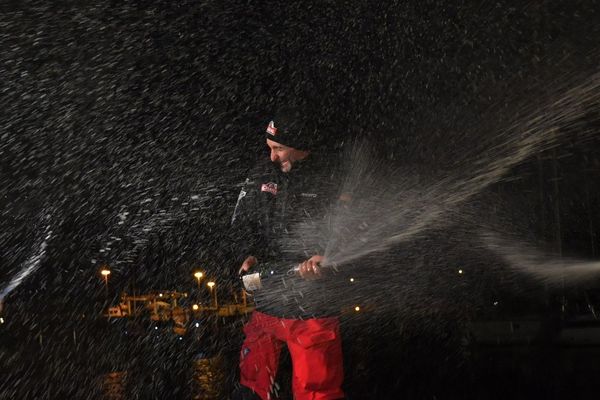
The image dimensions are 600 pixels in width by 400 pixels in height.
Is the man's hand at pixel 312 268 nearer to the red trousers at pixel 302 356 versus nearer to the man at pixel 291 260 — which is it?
the man at pixel 291 260

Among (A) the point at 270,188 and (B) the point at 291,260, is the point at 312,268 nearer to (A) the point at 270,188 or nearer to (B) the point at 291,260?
(B) the point at 291,260

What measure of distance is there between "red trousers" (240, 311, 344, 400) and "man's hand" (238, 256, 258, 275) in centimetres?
29

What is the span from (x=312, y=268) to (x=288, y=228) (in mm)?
514

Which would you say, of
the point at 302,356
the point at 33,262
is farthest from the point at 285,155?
the point at 33,262

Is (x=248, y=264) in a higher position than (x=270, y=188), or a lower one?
lower

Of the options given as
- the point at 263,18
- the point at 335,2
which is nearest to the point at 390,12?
the point at 335,2

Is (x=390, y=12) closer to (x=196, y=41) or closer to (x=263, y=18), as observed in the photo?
(x=263, y=18)

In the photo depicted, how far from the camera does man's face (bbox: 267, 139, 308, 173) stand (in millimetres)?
3787

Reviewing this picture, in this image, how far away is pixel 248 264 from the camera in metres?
3.77

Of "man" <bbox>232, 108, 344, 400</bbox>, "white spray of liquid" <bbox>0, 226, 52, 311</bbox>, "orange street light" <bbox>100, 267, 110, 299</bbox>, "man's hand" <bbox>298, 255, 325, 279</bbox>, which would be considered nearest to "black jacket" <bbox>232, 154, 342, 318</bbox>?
"man" <bbox>232, 108, 344, 400</bbox>

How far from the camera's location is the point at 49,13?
20.7 ft

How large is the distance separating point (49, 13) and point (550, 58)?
569 cm

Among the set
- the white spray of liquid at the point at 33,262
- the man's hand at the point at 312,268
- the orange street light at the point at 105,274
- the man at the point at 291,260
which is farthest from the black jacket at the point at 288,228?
the orange street light at the point at 105,274

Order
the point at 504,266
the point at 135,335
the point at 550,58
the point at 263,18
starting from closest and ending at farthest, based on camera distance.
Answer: the point at 263,18 → the point at 550,58 → the point at 504,266 → the point at 135,335
